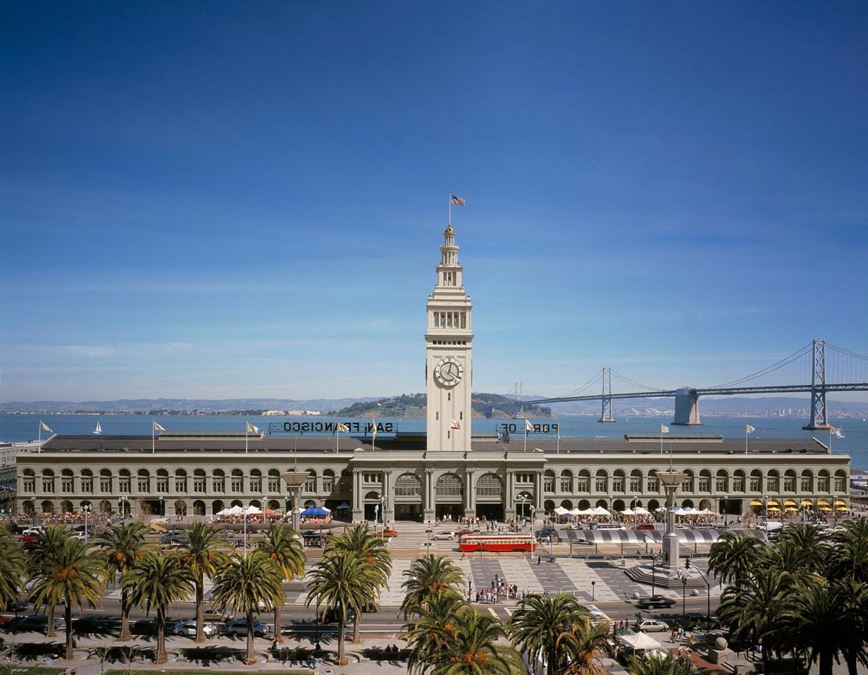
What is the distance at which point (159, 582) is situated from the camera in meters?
50.2

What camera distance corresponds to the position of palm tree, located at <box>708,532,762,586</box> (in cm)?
5638

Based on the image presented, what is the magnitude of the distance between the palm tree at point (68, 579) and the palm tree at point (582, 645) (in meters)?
32.5

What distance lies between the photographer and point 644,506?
11088 centimetres

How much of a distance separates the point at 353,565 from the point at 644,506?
231 feet

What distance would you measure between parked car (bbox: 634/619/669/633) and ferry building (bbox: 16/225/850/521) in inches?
1705

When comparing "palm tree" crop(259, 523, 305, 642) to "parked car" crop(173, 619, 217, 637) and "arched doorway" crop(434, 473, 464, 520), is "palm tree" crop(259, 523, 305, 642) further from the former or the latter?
"arched doorway" crop(434, 473, 464, 520)

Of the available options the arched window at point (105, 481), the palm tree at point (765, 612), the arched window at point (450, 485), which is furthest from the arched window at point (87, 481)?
the palm tree at point (765, 612)

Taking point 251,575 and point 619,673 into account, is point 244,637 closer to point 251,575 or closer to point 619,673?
point 251,575

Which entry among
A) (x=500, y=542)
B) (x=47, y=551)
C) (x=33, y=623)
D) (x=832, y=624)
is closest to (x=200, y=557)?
(x=47, y=551)

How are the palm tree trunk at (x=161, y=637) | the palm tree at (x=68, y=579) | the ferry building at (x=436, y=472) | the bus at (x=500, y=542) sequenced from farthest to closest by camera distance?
1. the ferry building at (x=436, y=472)
2. the bus at (x=500, y=542)
3. the palm tree trunk at (x=161, y=637)
4. the palm tree at (x=68, y=579)

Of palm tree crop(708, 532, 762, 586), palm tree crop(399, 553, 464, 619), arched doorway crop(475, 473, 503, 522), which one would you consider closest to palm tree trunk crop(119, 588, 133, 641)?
palm tree crop(399, 553, 464, 619)

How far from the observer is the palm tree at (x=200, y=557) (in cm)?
5297

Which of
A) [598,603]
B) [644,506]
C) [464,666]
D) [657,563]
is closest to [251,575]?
[464,666]

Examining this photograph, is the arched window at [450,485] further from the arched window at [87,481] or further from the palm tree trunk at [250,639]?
the palm tree trunk at [250,639]
